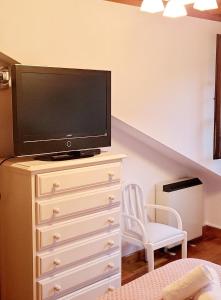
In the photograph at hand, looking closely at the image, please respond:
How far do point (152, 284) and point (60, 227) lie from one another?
0.73m

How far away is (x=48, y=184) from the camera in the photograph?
2.33 metres

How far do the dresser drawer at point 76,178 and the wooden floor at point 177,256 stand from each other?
1115 millimetres

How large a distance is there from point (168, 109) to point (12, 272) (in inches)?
75.0

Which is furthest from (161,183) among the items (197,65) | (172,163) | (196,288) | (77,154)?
(196,288)

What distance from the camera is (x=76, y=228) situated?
2510 millimetres

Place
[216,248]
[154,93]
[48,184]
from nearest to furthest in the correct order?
[48,184] < [154,93] < [216,248]

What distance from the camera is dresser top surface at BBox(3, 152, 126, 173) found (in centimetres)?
229

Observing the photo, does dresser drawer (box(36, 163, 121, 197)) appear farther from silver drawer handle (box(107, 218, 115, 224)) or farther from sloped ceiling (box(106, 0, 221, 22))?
sloped ceiling (box(106, 0, 221, 22))

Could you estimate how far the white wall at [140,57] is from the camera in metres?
2.55

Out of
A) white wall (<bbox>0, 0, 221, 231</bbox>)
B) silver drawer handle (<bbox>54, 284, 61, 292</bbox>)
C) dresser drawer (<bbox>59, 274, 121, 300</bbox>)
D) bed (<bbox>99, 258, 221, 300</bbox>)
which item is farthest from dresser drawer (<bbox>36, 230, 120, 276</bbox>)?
white wall (<bbox>0, 0, 221, 231</bbox>)

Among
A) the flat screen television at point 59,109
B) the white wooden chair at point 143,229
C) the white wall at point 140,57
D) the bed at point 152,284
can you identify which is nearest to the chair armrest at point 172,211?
the white wooden chair at point 143,229

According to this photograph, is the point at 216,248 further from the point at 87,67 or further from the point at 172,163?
the point at 87,67

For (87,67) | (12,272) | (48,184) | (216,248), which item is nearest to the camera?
(48,184)

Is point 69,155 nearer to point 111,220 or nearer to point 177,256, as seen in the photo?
point 111,220
